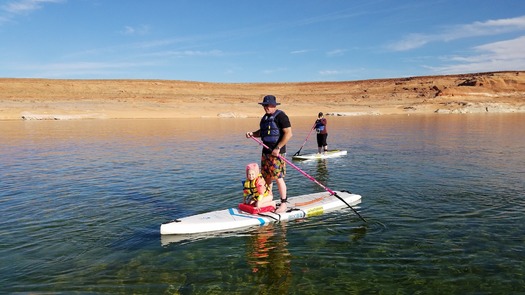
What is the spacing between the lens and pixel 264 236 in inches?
323

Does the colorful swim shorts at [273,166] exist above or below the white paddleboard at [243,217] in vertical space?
above

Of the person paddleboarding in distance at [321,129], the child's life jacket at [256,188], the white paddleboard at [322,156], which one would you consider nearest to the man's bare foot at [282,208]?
the child's life jacket at [256,188]

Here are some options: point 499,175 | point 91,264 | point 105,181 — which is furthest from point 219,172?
point 499,175

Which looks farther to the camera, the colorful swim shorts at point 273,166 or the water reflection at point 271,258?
the colorful swim shorts at point 273,166

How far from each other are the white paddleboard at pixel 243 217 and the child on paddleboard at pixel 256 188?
32 cm

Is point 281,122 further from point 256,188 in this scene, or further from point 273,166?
point 256,188

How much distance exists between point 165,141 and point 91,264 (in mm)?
20344

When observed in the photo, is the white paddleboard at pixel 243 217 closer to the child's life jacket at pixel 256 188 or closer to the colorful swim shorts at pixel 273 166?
the child's life jacket at pixel 256 188

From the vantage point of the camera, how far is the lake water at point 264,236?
20.6ft

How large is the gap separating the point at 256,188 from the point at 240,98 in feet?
257

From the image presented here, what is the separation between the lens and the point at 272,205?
9.45 m

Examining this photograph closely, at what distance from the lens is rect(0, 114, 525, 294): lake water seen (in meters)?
6.29

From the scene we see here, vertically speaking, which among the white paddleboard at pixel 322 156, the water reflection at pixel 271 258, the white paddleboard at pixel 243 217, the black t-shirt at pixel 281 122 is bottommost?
the water reflection at pixel 271 258

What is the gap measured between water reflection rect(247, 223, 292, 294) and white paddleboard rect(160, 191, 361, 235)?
0.30 metres
